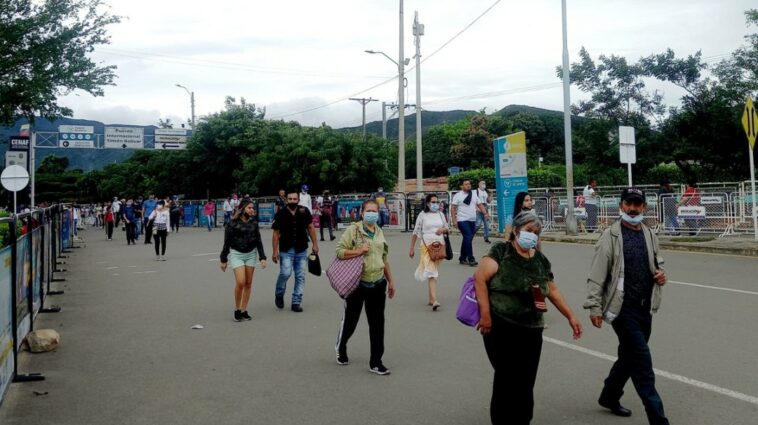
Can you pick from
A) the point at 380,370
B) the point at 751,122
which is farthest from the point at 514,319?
the point at 751,122

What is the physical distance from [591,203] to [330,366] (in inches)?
725

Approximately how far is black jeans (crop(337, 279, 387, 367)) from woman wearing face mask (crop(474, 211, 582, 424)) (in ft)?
6.31

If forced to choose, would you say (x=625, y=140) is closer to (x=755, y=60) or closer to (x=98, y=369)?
(x=755, y=60)

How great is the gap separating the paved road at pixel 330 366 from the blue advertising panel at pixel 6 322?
22cm

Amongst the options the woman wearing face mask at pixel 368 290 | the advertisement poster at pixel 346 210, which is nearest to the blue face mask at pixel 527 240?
the woman wearing face mask at pixel 368 290

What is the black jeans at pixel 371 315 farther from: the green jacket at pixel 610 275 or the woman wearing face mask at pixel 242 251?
→ the woman wearing face mask at pixel 242 251

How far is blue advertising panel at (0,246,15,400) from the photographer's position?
5452 mm

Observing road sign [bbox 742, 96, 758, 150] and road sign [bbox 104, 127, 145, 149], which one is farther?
road sign [bbox 104, 127, 145, 149]

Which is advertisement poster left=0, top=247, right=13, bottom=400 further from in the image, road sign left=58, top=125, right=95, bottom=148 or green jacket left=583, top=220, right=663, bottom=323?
road sign left=58, top=125, right=95, bottom=148

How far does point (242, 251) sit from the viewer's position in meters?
9.23

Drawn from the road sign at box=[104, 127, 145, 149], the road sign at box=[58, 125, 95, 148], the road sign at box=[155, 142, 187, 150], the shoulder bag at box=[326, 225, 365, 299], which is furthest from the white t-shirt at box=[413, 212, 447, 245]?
the road sign at box=[58, 125, 95, 148]

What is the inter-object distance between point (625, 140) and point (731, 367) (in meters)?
14.8

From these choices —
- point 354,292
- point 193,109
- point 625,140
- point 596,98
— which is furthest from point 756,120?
point 193,109

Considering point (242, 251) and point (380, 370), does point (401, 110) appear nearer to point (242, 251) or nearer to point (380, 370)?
point (242, 251)
